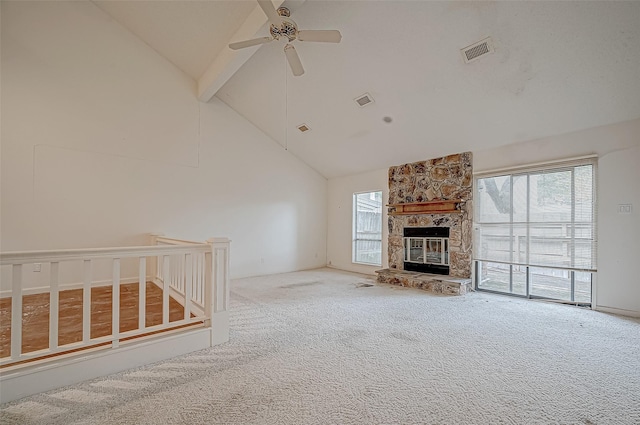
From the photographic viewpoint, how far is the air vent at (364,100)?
4.41 m

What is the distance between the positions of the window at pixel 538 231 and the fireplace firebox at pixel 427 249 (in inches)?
21.5

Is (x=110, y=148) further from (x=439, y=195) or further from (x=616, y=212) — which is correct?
(x=616, y=212)

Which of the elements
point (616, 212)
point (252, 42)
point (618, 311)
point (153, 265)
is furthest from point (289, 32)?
point (618, 311)

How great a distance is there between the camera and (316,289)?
16.1 feet

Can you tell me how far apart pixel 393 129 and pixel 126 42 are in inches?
188

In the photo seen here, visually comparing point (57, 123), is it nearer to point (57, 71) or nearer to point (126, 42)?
point (57, 71)

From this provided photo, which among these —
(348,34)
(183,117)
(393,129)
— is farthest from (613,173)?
(183,117)

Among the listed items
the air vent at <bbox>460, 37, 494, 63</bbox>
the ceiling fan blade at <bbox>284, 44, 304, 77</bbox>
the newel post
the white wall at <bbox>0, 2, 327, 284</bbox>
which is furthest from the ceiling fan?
the white wall at <bbox>0, 2, 327, 284</bbox>

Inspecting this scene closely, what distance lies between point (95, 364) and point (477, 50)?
4763mm

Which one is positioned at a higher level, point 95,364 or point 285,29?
point 285,29

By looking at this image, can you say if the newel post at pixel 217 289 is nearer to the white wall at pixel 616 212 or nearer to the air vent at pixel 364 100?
the air vent at pixel 364 100

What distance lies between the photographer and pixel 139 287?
2.38m

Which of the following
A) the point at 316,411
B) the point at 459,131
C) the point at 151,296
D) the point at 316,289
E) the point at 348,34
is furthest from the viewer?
the point at 316,289

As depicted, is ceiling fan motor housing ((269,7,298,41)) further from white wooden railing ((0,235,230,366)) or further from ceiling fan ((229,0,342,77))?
white wooden railing ((0,235,230,366))
